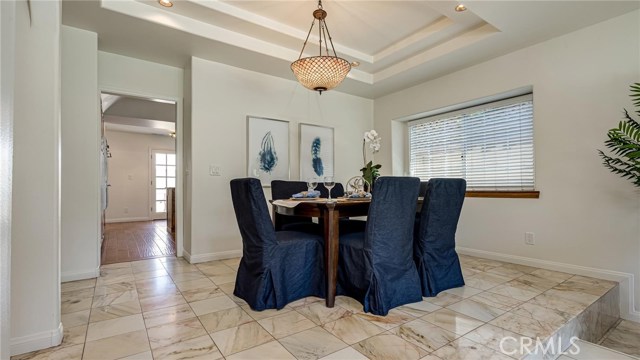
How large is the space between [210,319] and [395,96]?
13.1 ft

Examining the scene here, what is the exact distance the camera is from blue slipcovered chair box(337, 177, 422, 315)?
1.97 m

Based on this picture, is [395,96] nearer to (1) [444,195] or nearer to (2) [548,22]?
(2) [548,22]

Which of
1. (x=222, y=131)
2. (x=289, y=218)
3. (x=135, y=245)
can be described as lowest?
(x=135, y=245)

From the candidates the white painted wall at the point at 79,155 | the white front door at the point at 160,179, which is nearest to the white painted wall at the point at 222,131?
the white painted wall at the point at 79,155

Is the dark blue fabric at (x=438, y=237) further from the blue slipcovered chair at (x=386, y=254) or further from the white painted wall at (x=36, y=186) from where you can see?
the white painted wall at (x=36, y=186)

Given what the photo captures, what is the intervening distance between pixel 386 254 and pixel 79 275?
9.23 ft

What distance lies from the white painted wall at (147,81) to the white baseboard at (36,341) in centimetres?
211

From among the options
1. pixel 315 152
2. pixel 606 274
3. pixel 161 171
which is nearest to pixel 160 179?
pixel 161 171

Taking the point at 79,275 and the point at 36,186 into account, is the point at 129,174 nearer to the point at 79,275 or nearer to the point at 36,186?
the point at 79,275

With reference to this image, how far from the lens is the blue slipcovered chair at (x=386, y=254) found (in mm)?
1972

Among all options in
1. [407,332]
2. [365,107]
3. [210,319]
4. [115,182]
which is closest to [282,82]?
[365,107]

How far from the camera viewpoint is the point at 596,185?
2699mm

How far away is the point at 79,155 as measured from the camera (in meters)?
2.89

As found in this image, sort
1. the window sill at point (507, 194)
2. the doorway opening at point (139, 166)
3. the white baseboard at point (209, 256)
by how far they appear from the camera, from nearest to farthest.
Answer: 1. the window sill at point (507, 194)
2. the white baseboard at point (209, 256)
3. the doorway opening at point (139, 166)
